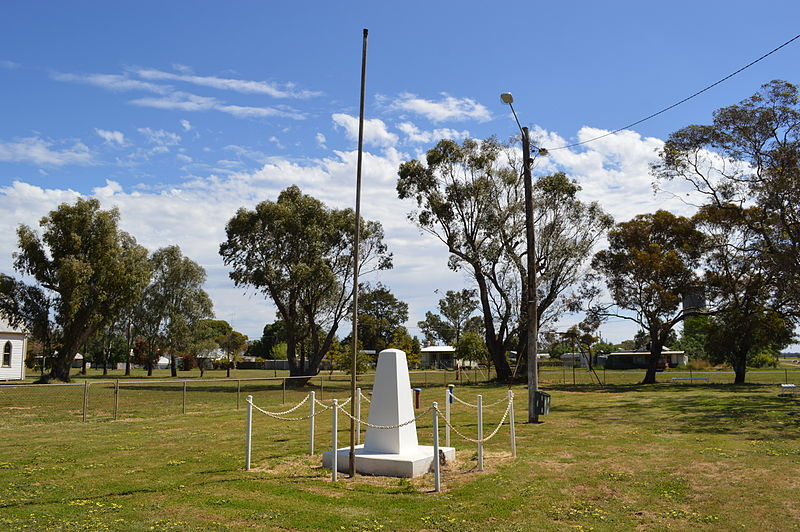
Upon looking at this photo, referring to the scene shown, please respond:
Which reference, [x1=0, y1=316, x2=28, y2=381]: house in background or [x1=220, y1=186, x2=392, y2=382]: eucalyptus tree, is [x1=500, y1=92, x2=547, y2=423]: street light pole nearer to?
[x1=220, y1=186, x2=392, y2=382]: eucalyptus tree

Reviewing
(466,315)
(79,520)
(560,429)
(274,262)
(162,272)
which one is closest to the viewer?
(79,520)

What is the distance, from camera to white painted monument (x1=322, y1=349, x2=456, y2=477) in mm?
11234

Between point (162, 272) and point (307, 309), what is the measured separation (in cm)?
2844

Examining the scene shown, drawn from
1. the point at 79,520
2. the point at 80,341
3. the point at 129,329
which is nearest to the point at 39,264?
the point at 80,341

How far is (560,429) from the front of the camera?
56.9 ft

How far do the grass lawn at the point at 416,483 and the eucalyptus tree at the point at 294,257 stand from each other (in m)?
25.1

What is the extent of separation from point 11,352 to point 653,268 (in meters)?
48.6

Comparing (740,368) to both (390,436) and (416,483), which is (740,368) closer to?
(390,436)

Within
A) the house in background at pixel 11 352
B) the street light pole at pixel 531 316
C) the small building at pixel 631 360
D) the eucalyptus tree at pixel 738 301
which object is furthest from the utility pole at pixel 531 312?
the small building at pixel 631 360

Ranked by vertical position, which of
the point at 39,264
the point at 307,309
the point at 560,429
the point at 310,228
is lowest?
the point at 560,429

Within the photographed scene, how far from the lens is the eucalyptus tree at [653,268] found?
138 feet

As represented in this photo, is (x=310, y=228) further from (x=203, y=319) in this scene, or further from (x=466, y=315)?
(x=466, y=315)

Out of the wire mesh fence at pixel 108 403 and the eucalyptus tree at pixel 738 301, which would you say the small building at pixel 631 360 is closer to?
the eucalyptus tree at pixel 738 301

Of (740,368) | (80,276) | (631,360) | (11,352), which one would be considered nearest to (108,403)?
(80,276)
